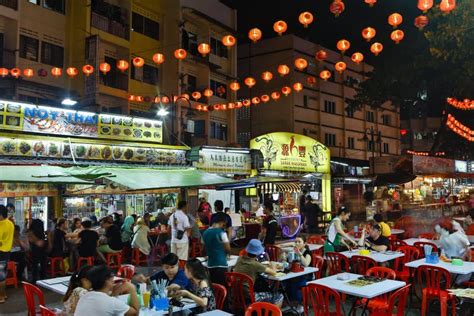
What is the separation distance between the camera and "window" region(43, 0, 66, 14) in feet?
61.5

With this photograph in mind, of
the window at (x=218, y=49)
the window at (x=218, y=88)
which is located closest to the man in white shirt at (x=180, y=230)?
the window at (x=218, y=88)

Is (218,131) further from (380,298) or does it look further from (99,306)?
(99,306)

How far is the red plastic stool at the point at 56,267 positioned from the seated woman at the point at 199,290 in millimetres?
6567

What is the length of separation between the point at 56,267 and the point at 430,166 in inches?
576

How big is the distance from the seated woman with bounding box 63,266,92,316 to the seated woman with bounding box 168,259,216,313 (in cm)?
99

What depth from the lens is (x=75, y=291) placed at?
514 centimetres

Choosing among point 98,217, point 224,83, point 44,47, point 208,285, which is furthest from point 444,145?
point 208,285

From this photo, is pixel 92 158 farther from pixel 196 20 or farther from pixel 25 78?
pixel 196 20

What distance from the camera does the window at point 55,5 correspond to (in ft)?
61.5

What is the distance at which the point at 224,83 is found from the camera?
28422 mm

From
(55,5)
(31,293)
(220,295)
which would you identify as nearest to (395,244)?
(220,295)

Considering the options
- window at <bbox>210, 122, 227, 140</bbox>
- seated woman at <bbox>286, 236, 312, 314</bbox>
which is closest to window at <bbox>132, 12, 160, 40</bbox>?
window at <bbox>210, 122, 227, 140</bbox>

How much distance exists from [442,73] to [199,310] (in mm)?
12920

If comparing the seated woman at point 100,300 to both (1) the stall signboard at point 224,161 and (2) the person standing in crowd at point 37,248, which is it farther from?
(1) the stall signboard at point 224,161
